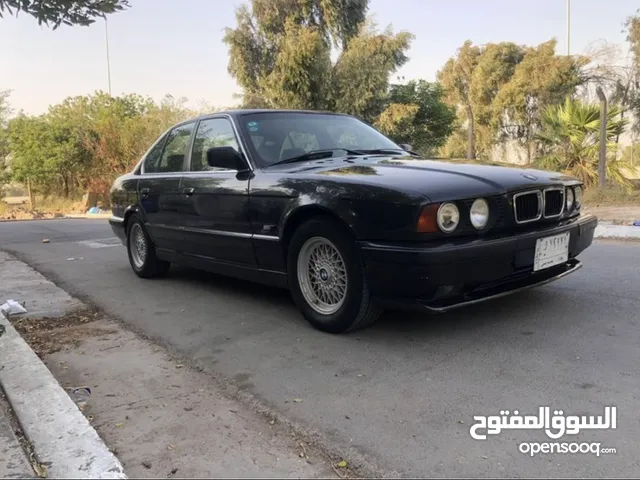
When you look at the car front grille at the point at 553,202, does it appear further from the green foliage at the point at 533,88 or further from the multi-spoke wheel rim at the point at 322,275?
the green foliage at the point at 533,88

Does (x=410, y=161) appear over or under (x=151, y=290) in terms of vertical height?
over

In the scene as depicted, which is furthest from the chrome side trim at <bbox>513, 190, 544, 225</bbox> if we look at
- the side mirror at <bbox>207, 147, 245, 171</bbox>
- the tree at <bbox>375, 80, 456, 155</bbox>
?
the tree at <bbox>375, 80, 456, 155</bbox>

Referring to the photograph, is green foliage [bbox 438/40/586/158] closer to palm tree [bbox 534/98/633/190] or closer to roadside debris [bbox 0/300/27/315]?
palm tree [bbox 534/98/633/190]

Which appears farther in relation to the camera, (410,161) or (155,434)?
(410,161)

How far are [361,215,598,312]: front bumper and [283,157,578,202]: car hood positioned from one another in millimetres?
299

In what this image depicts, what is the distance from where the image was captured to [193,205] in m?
4.89

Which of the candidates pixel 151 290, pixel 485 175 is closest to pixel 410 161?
pixel 485 175

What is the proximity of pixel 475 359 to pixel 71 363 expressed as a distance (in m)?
2.51

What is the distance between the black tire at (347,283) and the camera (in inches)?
140

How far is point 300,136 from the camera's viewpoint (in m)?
4.64

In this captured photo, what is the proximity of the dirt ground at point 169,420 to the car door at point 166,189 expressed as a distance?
143cm

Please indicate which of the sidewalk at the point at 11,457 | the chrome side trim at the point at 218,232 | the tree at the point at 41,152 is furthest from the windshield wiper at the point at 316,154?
the tree at the point at 41,152

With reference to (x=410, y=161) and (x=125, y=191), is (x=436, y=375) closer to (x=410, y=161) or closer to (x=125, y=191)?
(x=410, y=161)

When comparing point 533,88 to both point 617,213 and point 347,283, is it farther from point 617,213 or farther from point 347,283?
point 347,283
